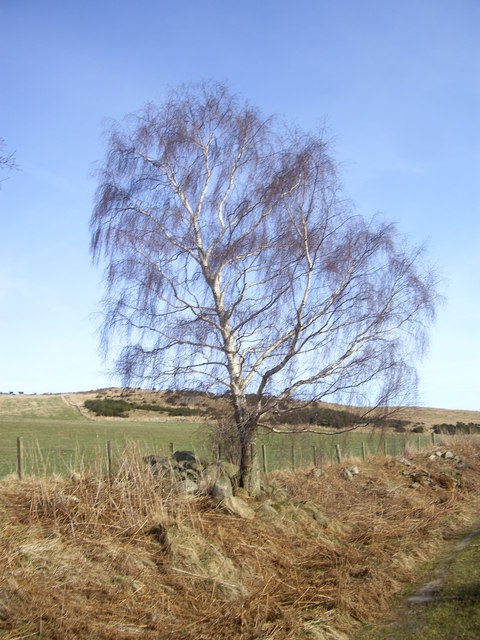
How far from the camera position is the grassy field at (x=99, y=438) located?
521 inches

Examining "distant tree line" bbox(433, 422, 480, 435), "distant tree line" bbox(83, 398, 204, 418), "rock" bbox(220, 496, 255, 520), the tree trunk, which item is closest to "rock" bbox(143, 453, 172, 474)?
"rock" bbox(220, 496, 255, 520)

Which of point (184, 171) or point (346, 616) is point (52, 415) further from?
point (346, 616)

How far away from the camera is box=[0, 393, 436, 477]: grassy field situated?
521 inches

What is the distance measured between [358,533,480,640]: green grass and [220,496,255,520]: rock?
374 cm

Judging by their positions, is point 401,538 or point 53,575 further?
point 401,538

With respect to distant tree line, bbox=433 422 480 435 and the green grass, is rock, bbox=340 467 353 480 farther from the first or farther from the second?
Result: distant tree line, bbox=433 422 480 435

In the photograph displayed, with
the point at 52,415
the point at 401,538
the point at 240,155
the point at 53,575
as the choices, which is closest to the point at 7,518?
the point at 53,575

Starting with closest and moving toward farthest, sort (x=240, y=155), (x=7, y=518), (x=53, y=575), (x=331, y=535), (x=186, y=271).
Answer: (x=53, y=575)
(x=7, y=518)
(x=331, y=535)
(x=186, y=271)
(x=240, y=155)

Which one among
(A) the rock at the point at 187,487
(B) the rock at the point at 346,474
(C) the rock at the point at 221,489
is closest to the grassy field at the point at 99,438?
(B) the rock at the point at 346,474

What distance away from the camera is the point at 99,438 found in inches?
1487

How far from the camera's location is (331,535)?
11.0 meters

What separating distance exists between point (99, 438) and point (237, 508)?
2883cm

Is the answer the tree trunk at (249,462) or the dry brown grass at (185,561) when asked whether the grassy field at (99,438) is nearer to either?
the tree trunk at (249,462)

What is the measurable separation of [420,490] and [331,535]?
627cm
